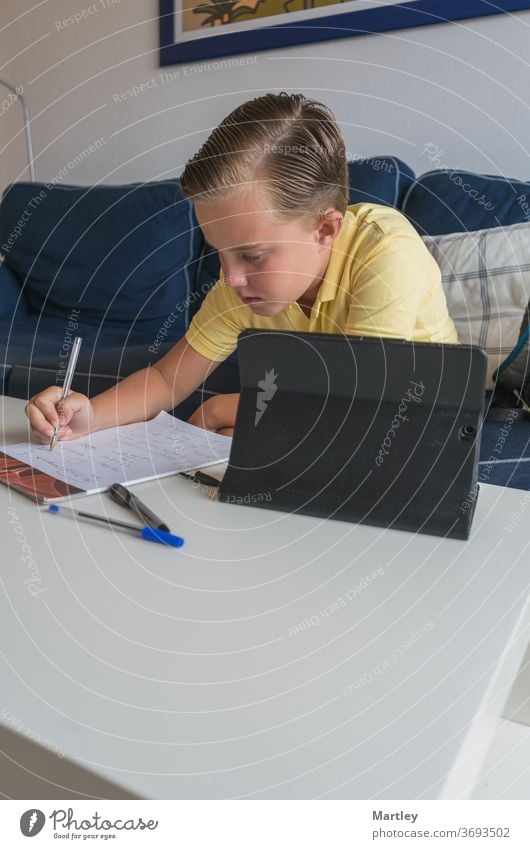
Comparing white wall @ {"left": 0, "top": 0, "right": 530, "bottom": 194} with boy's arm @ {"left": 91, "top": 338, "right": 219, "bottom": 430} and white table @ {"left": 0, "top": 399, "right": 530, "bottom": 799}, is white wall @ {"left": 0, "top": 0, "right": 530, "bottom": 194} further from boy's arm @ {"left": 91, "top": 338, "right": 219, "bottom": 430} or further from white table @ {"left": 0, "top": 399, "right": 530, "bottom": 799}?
white table @ {"left": 0, "top": 399, "right": 530, "bottom": 799}

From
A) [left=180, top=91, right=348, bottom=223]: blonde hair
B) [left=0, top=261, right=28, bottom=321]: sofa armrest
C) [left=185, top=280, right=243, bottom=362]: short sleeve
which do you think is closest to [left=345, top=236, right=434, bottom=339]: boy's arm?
[left=180, top=91, right=348, bottom=223]: blonde hair

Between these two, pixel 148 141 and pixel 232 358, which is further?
pixel 148 141

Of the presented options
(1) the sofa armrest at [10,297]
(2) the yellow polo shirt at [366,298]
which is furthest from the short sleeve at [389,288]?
(1) the sofa armrest at [10,297]

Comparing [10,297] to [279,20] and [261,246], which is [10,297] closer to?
[279,20]

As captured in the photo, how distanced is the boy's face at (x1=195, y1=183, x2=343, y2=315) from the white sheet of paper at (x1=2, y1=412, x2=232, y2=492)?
0.19 meters

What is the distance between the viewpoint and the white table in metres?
0.32

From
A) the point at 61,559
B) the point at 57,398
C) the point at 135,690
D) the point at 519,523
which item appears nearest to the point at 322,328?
the point at 57,398

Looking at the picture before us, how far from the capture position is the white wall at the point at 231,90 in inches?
73.2

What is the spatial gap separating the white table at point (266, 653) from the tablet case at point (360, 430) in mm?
29

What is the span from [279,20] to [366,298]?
1.60 metres

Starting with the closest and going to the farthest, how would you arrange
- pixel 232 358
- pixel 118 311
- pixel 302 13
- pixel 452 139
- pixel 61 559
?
pixel 61 559 < pixel 232 358 < pixel 452 139 < pixel 302 13 < pixel 118 311

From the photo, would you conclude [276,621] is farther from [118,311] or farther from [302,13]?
[302,13]

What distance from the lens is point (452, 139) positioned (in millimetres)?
1955

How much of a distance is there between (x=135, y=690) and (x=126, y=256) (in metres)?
2.01
